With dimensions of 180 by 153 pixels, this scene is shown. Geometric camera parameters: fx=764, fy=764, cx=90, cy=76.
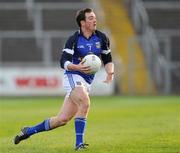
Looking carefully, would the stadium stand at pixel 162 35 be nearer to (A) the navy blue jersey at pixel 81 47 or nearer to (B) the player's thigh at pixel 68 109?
(A) the navy blue jersey at pixel 81 47

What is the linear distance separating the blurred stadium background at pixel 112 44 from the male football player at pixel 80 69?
21.5 metres

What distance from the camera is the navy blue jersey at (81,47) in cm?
1203

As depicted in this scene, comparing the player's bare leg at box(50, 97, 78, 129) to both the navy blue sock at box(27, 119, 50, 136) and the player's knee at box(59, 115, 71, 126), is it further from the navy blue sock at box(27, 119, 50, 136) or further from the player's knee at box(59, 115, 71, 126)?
the navy blue sock at box(27, 119, 50, 136)

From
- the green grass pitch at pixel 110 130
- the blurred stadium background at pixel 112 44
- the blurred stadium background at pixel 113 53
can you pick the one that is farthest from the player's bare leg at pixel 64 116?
the blurred stadium background at pixel 112 44

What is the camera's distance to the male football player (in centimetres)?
1195

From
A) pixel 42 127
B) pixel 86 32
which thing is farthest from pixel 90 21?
pixel 42 127

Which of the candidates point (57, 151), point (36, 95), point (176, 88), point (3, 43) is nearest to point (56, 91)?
point (36, 95)

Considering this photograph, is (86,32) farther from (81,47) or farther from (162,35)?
(162,35)

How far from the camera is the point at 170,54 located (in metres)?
35.8

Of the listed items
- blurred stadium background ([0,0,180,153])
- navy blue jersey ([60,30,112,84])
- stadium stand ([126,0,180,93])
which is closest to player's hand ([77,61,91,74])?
navy blue jersey ([60,30,112,84])

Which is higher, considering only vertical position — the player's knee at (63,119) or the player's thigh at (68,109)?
the player's thigh at (68,109)

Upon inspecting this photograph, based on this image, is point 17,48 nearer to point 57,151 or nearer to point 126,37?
point 126,37

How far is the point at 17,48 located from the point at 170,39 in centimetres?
720

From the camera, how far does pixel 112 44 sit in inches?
1414
